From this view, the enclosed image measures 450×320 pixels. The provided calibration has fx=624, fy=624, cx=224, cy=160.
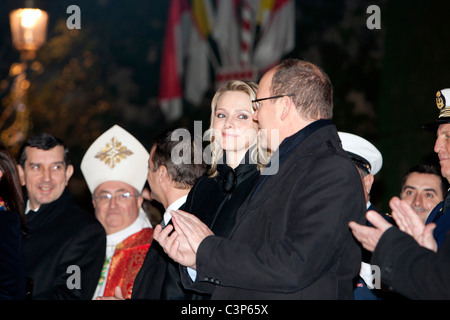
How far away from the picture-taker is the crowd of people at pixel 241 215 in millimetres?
2465

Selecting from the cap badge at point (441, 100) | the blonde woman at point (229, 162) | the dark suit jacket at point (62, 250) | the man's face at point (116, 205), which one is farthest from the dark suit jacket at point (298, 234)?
the man's face at point (116, 205)

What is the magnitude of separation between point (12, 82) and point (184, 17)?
349cm

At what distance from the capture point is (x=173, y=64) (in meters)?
11.8

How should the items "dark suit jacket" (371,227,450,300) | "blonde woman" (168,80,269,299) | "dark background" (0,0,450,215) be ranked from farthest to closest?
"dark background" (0,0,450,215)
"blonde woman" (168,80,269,299)
"dark suit jacket" (371,227,450,300)

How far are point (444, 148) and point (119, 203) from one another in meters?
2.43

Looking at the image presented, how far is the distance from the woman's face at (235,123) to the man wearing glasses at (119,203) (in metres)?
1.38

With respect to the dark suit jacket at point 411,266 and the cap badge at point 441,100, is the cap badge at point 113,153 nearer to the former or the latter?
the cap badge at point 441,100

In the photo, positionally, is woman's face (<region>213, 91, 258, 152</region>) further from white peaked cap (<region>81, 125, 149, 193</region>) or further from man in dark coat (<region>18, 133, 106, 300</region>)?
white peaked cap (<region>81, 125, 149, 193</region>)

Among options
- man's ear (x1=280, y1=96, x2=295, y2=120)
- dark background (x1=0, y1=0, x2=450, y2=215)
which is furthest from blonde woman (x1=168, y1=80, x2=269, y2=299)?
dark background (x1=0, y1=0, x2=450, y2=215)

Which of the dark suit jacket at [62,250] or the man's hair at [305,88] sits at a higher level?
the man's hair at [305,88]

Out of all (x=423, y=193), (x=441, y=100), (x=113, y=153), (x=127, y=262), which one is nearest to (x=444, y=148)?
(x=441, y=100)

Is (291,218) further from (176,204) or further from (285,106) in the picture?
(176,204)

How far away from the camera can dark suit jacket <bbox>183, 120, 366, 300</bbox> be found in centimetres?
243
